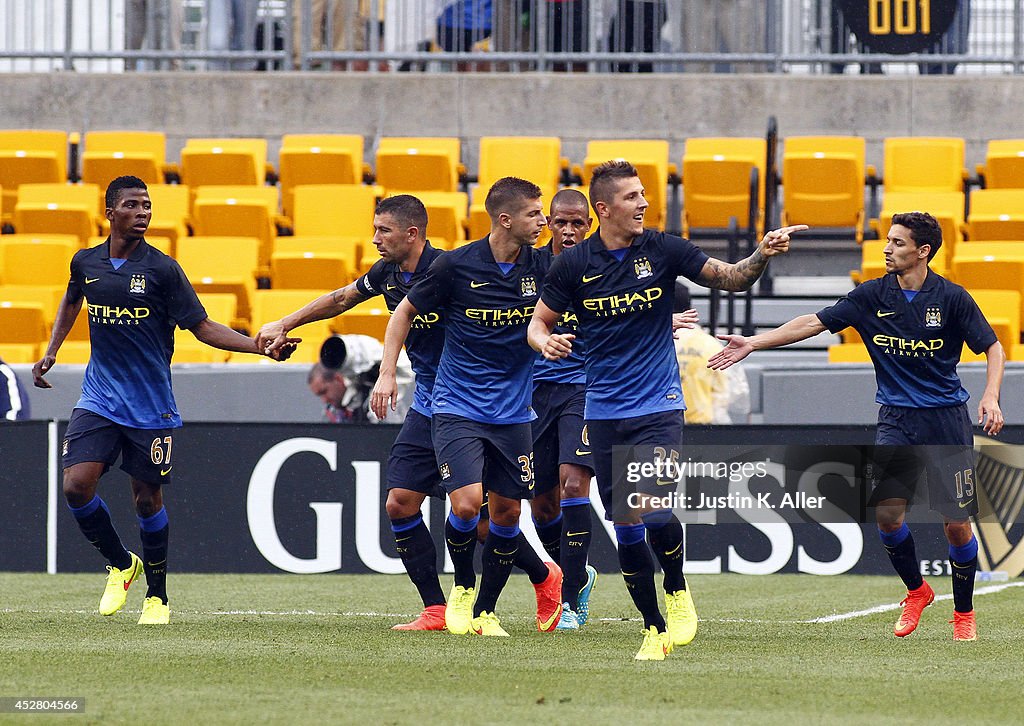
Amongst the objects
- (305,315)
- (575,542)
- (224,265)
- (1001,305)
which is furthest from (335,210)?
(575,542)

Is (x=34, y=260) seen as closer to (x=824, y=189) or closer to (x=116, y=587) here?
(x=824, y=189)

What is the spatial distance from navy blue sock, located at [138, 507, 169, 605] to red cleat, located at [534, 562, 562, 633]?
1.85 metres

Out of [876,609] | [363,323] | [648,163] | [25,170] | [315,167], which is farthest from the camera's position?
[25,170]

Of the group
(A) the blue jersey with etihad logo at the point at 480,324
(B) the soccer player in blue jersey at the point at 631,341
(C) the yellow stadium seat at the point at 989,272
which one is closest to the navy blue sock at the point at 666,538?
(B) the soccer player in blue jersey at the point at 631,341

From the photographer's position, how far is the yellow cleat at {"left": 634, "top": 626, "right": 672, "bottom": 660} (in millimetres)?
7094

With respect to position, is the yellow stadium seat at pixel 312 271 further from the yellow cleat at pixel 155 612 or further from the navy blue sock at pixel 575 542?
the yellow cleat at pixel 155 612

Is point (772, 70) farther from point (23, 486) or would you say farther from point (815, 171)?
point (23, 486)

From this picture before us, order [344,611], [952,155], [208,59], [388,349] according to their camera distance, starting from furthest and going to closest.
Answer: [208,59]
[952,155]
[344,611]
[388,349]

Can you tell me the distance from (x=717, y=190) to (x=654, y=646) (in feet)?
32.6

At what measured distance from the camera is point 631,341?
7422mm

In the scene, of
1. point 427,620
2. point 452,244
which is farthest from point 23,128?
point 427,620

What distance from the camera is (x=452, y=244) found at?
1565cm

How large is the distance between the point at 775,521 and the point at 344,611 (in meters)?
3.47

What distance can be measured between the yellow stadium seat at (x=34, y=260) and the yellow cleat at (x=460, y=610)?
28.1ft
